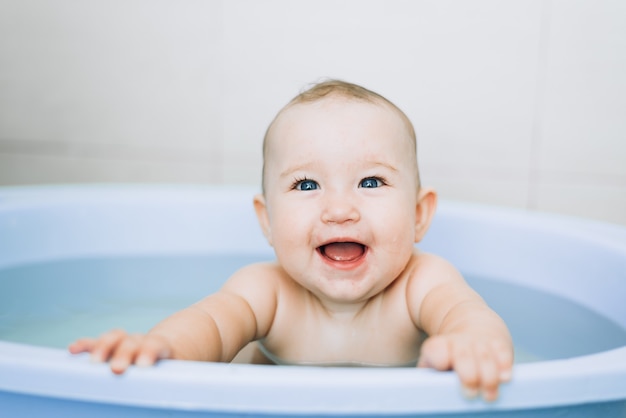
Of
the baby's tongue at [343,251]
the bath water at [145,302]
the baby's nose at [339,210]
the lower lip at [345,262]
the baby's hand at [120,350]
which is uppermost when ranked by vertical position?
the baby's nose at [339,210]

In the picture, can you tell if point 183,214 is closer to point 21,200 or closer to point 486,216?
point 21,200

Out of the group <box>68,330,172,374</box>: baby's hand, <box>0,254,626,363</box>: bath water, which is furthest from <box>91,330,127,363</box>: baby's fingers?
<box>0,254,626,363</box>: bath water

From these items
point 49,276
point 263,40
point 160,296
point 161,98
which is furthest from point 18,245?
point 263,40

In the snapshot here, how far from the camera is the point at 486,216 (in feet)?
4.21

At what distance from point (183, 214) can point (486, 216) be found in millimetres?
594

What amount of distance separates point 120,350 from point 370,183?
1.39 ft

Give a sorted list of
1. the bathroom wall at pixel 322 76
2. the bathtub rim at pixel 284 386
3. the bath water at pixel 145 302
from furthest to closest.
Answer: the bathroom wall at pixel 322 76 → the bath water at pixel 145 302 → the bathtub rim at pixel 284 386

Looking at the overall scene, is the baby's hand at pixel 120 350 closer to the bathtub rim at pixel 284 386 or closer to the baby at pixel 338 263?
the bathtub rim at pixel 284 386

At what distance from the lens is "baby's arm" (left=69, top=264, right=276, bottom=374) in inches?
22.6

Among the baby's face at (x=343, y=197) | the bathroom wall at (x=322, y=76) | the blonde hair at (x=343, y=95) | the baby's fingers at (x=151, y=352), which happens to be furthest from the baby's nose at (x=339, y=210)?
the bathroom wall at (x=322, y=76)

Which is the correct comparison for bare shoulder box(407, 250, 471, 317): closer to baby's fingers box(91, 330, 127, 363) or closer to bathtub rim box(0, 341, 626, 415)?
bathtub rim box(0, 341, 626, 415)

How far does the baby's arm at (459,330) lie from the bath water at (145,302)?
0.28m

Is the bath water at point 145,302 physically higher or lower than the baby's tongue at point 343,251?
lower

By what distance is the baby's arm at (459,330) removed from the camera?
551 millimetres
